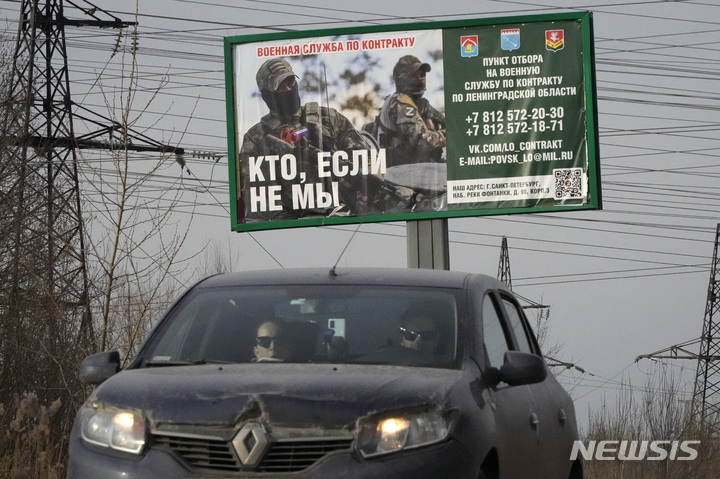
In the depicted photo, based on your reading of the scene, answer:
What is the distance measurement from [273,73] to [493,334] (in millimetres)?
16367

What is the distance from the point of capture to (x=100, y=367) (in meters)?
5.65

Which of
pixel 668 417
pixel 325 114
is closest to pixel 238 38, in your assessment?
pixel 325 114

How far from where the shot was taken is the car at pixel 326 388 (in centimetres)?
456

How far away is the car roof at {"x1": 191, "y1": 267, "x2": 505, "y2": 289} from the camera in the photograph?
19.6 feet

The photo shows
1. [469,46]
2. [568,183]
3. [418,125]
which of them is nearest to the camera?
[568,183]

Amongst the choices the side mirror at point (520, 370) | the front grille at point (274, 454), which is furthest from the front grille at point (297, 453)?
the side mirror at point (520, 370)

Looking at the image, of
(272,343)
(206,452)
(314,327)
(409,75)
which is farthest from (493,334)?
(409,75)

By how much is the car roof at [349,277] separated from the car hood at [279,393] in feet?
2.89

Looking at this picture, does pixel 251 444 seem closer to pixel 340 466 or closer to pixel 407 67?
pixel 340 466

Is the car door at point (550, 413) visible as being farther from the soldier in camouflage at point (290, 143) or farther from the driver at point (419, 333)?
the soldier in camouflage at point (290, 143)

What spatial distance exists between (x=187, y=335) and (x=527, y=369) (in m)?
1.60

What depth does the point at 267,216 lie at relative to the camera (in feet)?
70.3

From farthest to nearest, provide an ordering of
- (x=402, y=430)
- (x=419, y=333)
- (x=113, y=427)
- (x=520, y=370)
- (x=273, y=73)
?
1. (x=273, y=73)
2. (x=419, y=333)
3. (x=520, y=370)
4. (x=113, y=427)
5. (x=402, y=430)

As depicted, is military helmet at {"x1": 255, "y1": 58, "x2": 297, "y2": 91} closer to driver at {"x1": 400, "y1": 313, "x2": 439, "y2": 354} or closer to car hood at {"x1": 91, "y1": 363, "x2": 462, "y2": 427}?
driver at {"x1": 400, "y1": 313, "x2": 439, "y2": 354}
